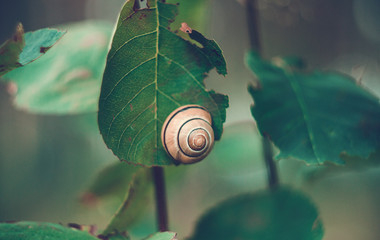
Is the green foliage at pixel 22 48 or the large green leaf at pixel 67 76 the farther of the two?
the large green leaf at pixel 67 76

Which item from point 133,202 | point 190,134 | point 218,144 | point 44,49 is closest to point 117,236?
point 133,202

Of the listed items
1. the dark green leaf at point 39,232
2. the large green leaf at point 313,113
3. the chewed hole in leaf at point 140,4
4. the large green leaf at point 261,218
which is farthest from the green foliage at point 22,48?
the large green leaf at point 261,218

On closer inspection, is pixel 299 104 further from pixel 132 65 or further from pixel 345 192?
pixel 345 192

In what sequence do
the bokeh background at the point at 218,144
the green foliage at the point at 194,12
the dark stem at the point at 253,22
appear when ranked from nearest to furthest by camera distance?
the green foliage at the point at 194,12 < the dark stem at the point at 253,22 < the bokeh background at the point at 218,144

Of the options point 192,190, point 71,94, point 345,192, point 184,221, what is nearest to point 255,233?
Answer: point 71,94

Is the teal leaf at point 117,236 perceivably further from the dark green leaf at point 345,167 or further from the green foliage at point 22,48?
the dark green leaf at point 345,167

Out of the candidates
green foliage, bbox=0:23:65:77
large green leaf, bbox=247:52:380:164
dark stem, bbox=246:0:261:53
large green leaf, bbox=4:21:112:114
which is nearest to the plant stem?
dark stem, bbox=246:0:261:53
